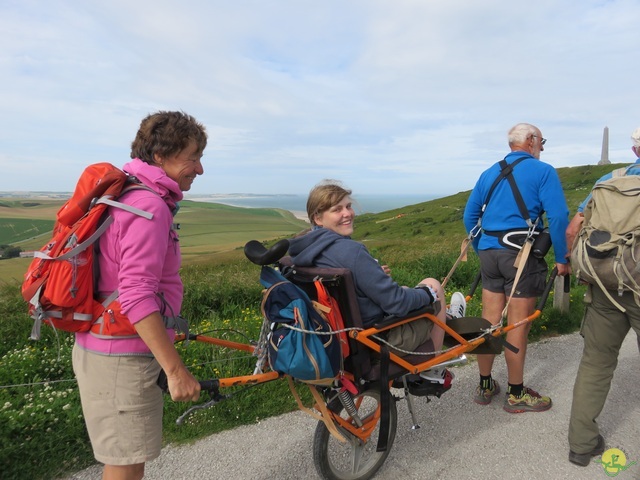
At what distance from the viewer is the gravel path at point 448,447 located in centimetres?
329

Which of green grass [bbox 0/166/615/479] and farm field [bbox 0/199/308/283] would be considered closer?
green grass [bbox 0/166/615/479]

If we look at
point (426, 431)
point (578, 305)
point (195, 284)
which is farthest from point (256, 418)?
point (578, 305)

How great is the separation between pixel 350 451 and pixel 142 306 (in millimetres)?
2233

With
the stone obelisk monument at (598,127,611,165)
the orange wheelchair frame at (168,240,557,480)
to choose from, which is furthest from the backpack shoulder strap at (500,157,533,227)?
the stone obelisk monument at (598,127,611,165)

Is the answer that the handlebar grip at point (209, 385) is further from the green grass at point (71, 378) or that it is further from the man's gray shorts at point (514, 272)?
the man's gray shorts at point (514, 272)

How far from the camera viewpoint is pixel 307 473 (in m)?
3.29

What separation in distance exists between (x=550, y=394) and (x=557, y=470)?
4.57 feet

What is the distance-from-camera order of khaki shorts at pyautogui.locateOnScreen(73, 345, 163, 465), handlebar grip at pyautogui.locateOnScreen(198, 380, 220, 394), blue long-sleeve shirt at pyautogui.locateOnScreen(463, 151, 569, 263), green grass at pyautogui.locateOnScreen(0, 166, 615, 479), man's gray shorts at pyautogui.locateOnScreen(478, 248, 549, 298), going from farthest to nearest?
man's gray shorts at pyautogui.locateOnScreen(478, 248, 549, 298) < blue long-sleeve shirt at pyautogui.locateOnScreen(463, 151, 569, 263) < green grass at pyautogui.locateOnScreen(0, 166, 615, 479) < handlebar grip at pyautogui.locateOnScreen(198, 380, 220, 394) < khaki shorts at pyautogui.locateOnScreen(73, 345, 163, 465)

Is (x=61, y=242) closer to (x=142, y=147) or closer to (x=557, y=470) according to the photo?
(x=142, y=147)

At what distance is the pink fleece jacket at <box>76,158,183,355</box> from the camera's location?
1903 millimetres

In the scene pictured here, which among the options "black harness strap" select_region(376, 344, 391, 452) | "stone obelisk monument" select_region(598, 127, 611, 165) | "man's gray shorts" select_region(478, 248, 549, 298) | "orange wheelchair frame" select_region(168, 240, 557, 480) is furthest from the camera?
"stone obelisk monument" select_region(598, 127, 611, 165)

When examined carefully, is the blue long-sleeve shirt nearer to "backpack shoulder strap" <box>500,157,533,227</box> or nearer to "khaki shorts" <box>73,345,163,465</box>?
"backpack shoulder strap" <box>500,157,533,227</box>

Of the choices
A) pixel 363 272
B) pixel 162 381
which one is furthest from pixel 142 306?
pixel 363 272

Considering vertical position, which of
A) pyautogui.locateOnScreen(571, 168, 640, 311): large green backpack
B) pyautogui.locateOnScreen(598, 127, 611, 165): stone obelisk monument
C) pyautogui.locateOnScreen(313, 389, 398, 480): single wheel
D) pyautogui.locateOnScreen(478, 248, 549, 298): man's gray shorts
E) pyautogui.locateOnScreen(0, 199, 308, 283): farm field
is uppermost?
pyautogui.locateOnScreen(598, 127, 611, 165): stone obelisk monument
